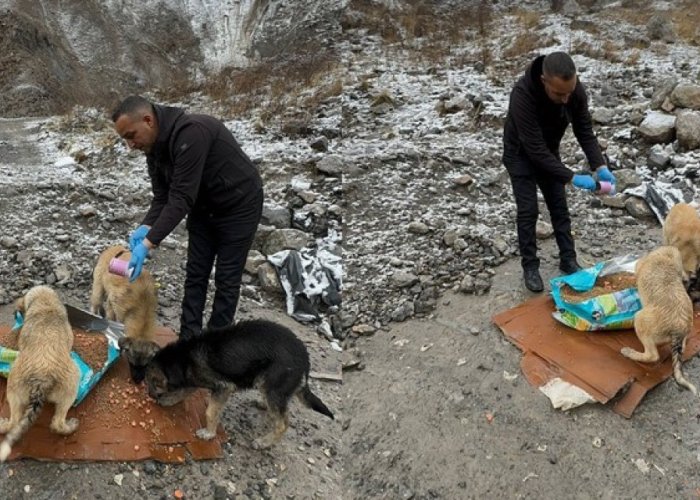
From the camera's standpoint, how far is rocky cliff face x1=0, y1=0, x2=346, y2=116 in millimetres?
22609

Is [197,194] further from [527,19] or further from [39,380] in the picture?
[527,19]

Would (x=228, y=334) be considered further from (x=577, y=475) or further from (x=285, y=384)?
(x=577, y=475)

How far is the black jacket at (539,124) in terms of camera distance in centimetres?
447

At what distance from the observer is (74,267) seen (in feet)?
18.0

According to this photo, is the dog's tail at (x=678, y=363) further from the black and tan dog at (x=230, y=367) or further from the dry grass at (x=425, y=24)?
the dry grass at (x=425, y=24)

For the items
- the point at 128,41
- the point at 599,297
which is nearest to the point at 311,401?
the point at 599,297

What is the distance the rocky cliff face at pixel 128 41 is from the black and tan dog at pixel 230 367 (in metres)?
19.5

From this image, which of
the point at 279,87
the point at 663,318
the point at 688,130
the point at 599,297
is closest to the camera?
the point at 663,318

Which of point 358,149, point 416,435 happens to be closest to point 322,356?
point 416,435

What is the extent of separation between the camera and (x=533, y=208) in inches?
190

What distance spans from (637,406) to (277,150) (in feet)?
20.7

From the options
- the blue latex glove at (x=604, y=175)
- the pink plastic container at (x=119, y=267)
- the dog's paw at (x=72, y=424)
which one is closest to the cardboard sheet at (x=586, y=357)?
the blue latex glove at (x=604, y=175)

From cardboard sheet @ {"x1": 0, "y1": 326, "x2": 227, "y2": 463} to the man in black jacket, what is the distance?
0.64 m

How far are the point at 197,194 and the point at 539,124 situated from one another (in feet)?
8.64
